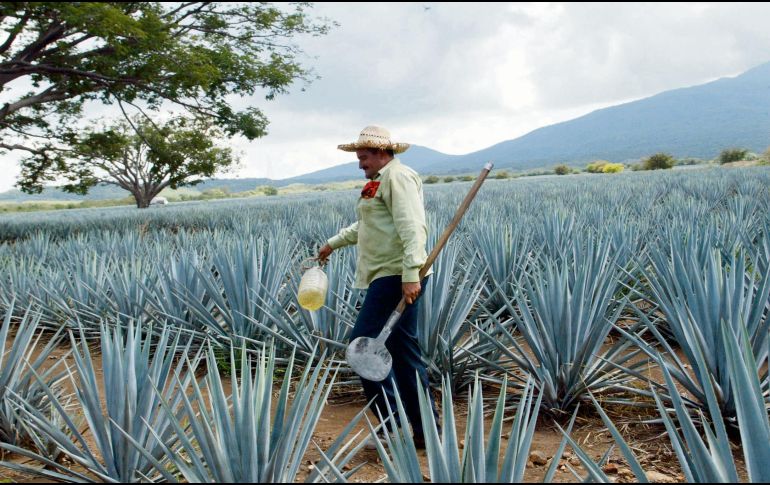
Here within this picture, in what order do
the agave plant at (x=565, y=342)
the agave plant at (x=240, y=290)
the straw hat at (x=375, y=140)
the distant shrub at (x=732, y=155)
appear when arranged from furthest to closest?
the distant shrub at (x=732, y=155)
the agave plant at (x=240, y=290)
the agave plant at (x=565, y=342)
the straw hat at (x=375, y=140)

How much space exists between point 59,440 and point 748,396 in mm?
2028

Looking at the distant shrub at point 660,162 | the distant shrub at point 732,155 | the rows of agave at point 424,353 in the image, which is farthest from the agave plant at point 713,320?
the distant shrub at point 732,155

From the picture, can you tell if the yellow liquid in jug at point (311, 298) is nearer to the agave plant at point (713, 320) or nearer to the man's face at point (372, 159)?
Answer: the man's face at point (372, 159)

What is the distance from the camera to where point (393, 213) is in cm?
235

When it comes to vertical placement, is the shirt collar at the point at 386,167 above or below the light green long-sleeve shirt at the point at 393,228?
above

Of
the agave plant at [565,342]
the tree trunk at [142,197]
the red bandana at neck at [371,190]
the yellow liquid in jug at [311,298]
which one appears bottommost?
the agave plant at [565,342]

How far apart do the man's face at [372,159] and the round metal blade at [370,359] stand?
27.1 inches

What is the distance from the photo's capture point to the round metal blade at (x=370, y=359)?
2.29m

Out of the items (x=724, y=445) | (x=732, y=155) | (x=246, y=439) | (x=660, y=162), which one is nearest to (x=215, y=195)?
(x=660, y=162)

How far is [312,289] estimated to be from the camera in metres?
2.62

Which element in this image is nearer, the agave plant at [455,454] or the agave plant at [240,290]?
the agave plant at [455,454]

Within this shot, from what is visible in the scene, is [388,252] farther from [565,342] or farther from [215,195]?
[215,195]

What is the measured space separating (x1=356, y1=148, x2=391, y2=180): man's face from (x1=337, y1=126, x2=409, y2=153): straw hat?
30mm

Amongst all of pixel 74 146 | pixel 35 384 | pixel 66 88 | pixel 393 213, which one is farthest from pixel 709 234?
pixel 74 146
